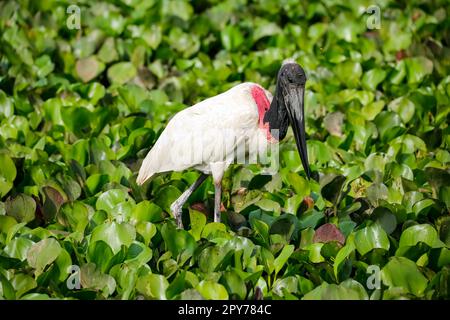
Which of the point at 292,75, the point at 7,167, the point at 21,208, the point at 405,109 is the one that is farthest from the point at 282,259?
the point at 405,109

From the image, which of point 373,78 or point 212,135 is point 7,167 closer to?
point 212,135

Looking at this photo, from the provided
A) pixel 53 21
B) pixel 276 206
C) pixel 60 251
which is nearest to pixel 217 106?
pixel 276 206

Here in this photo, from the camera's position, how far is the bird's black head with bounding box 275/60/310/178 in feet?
19.9

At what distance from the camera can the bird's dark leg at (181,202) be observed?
6.21 metres

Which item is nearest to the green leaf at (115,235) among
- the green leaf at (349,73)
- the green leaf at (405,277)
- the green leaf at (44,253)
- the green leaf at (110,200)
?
the green leaf at (44,253)

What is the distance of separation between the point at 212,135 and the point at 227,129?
10 cm

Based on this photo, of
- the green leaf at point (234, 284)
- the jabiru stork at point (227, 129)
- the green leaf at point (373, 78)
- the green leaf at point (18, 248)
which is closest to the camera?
the green leaf at point (234, 284)

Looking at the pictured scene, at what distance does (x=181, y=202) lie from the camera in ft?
20.6

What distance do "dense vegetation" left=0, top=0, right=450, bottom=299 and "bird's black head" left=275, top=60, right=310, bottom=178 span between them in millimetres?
436

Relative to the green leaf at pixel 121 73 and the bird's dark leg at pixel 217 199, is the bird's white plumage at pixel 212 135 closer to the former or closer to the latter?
the bird's dark leg at pixel 217 199

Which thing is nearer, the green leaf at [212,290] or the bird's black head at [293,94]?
the green leaf at [212,290]

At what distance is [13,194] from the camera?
6.50 m

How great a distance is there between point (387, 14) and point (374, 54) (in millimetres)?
1261

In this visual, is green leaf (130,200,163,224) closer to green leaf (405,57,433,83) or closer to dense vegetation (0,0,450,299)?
dense vegetation (0,0,450,299)
